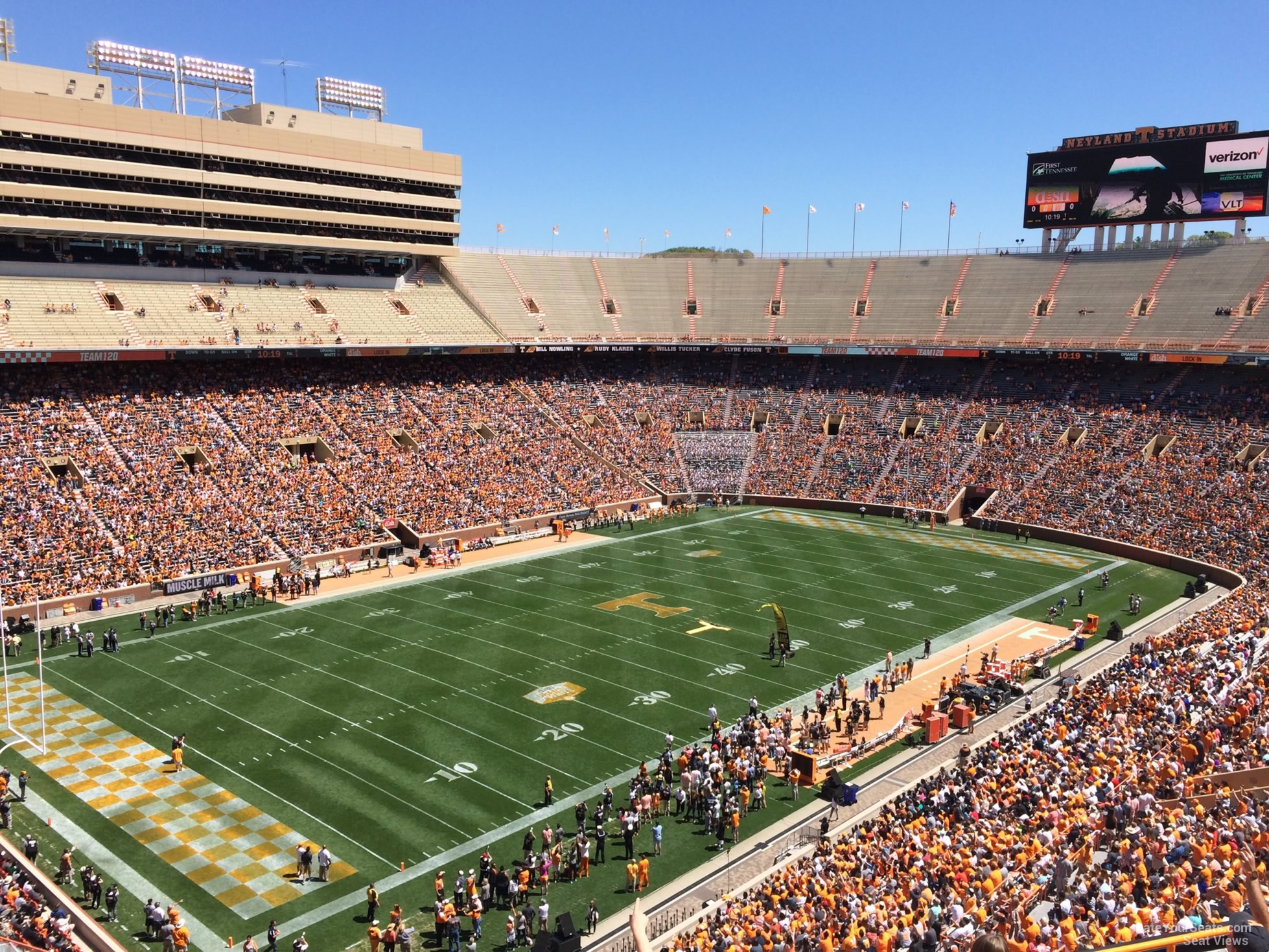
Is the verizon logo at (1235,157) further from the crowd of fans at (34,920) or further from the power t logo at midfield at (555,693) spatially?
the crowd of fans at (34,920)

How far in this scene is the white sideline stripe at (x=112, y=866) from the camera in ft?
56.4

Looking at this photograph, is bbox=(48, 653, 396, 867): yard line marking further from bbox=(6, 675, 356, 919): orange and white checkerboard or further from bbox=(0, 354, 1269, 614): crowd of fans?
bbox=(0, 354, 1269, 614): crowd of fans

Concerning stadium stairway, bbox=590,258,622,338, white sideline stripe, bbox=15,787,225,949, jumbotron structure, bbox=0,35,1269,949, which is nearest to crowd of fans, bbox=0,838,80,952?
white sideline stripe, bbox=15,787,225,949

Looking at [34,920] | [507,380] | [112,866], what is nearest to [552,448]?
[507,380]

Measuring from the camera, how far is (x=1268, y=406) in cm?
5141

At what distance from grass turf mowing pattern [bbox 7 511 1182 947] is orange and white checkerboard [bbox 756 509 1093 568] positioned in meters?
1.28

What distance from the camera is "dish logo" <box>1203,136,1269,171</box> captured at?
183 feet

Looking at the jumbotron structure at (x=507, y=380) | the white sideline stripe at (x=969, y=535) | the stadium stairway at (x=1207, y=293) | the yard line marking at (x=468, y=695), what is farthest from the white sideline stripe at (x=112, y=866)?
the stadium stairway at (x=1207, y=293)

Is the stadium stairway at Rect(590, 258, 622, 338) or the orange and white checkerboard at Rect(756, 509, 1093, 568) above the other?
the stadium stairway at Rect(590, 258, 622, 338)

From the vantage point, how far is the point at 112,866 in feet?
63.2

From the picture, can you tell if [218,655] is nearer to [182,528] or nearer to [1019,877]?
[182,528]

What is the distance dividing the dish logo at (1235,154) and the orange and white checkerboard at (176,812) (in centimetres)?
5981

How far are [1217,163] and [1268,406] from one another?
15613 millimetres

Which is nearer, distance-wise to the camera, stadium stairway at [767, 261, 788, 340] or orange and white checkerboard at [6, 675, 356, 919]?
orange and white checkerboard at [6, 675, 356, 919]
